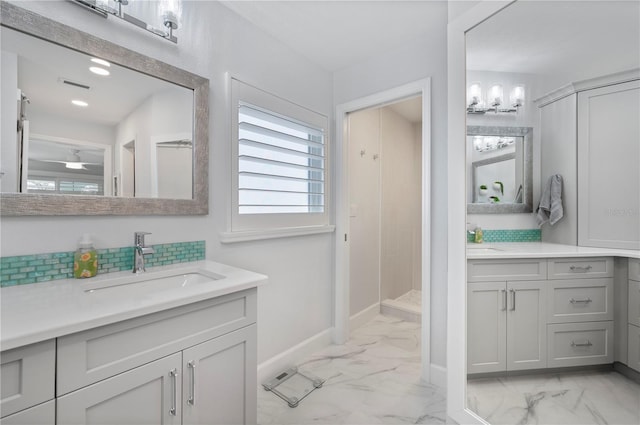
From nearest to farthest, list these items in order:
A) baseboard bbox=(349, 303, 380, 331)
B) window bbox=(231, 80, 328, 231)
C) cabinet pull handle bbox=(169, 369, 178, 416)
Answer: cabinet pull handle bbox=(169, 369, 178, 416) → window bbox=(231, 80, 328, 231) → baseboard bbox=(349, 303, 380, 331)

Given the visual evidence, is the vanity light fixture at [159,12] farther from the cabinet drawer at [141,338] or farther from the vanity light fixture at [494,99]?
the vanity light fixture at [494,99]

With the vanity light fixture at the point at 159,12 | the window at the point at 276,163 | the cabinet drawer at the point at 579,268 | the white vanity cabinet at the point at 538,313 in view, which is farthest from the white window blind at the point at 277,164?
the cabinet drawer at the point at 579,268

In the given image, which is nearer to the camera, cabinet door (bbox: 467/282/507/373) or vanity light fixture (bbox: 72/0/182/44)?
vanity light fixture (bbox: 72/0/182/44)

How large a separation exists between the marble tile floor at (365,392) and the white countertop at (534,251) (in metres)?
0.99

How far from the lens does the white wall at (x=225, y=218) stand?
1169 millimetres

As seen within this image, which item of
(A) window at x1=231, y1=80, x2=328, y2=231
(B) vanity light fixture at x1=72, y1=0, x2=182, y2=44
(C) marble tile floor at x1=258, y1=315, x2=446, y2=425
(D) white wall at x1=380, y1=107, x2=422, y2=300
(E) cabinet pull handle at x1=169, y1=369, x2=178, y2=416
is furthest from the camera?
(D) white wall at x1=380, y1=107, x2=422, y2=300

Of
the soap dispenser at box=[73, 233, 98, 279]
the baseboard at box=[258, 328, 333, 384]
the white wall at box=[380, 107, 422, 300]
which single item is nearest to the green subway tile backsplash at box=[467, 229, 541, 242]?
the baseboard at box=[258, 328, 333, 384]

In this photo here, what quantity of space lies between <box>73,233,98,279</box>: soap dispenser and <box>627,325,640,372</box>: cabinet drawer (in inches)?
83.1

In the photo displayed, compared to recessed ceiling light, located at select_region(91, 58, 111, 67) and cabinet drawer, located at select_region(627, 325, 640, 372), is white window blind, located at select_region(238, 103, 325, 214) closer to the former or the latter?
recessed ceiling light, located at select_region(91, 58, 111, 67)

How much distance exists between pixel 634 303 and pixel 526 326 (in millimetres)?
399

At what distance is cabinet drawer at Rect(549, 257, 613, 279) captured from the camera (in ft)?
3.73

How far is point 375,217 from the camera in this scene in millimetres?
3264

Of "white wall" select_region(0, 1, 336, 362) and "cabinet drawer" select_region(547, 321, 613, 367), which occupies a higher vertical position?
"white wall" select_region(0, 1, 336, 362)

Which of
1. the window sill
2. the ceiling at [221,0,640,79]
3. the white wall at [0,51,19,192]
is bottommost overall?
the window sill
